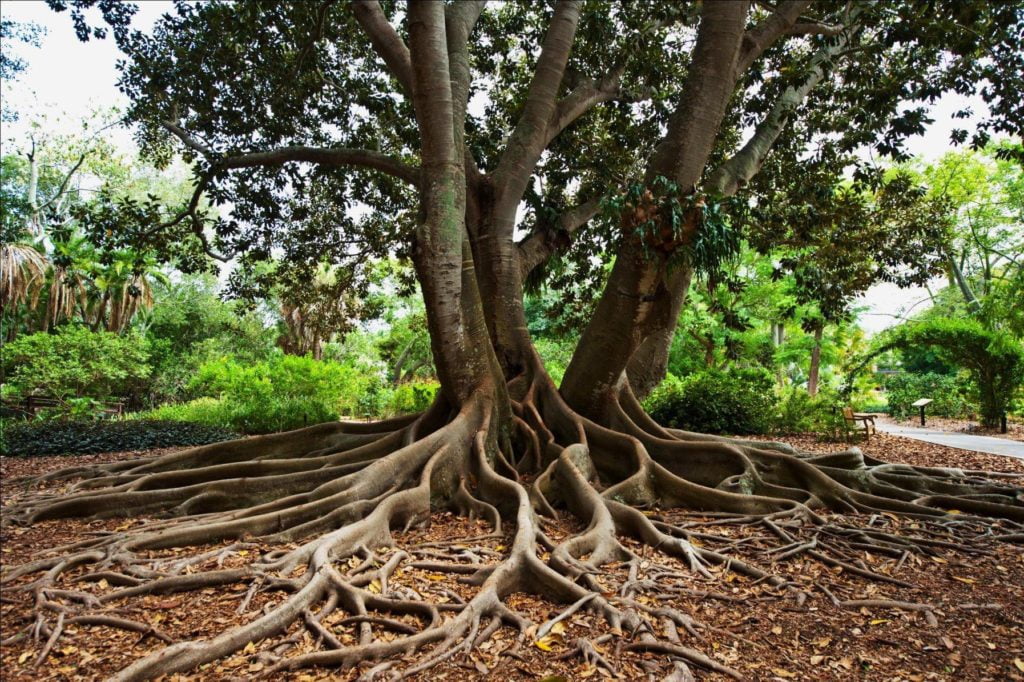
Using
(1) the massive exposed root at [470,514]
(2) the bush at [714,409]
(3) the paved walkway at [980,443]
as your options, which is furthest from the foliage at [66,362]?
(3) the paved walkway at [980,443]

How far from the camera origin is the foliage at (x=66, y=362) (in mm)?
11766

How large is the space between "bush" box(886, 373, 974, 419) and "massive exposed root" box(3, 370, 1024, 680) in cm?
1466

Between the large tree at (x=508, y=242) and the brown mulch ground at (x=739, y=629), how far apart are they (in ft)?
0.45

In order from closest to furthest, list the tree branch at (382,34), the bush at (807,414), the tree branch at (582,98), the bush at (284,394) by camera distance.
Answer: the tree branch at (382,34), the tree branch at (582,98), the bush at (807,414), the bush at (284,394)

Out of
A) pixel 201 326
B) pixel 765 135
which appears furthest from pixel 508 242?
pixel 201 326

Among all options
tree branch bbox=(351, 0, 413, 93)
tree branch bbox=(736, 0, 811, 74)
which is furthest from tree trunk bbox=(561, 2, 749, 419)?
tree branch bbox=(351, 0, 413, 93)

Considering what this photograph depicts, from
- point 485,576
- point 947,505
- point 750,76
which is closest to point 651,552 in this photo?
point 485,576

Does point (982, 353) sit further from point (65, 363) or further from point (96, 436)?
point (65, 363)

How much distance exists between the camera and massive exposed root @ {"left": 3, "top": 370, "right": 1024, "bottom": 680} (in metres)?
2.88

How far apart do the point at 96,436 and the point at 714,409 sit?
435 inches

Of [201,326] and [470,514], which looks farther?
[201,326]

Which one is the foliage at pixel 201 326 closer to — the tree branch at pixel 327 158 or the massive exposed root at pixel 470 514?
the tree branch at pixel 327 158

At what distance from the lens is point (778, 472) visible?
614 cm

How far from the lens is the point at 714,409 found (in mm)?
11344
